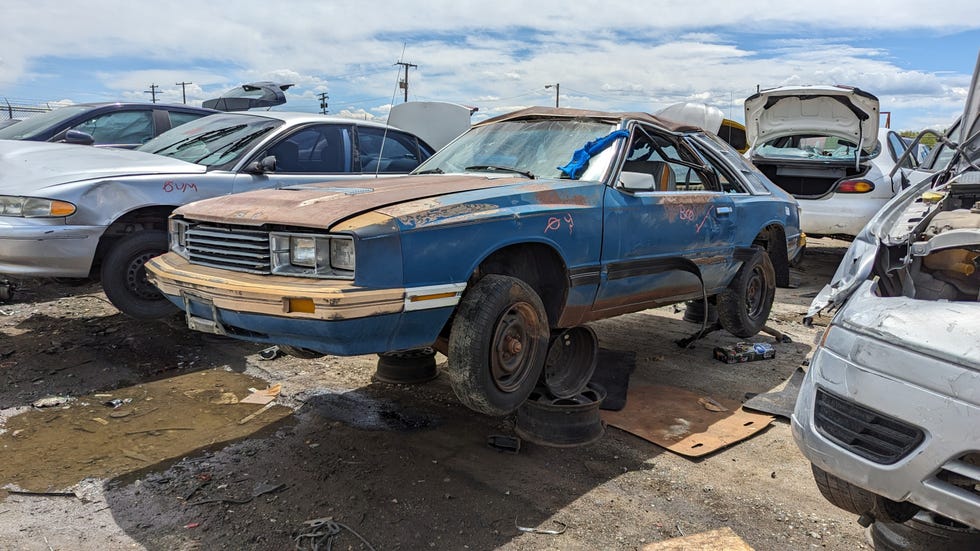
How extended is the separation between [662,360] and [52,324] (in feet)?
16.6

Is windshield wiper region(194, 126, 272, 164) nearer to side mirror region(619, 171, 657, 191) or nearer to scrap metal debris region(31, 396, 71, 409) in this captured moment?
scrap metal debris region(31, 396, 71, 409)

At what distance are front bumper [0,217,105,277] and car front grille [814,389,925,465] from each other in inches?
179

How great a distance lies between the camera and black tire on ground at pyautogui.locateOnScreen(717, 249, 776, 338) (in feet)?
17.3

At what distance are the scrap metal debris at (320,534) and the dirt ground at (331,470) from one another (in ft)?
0.04

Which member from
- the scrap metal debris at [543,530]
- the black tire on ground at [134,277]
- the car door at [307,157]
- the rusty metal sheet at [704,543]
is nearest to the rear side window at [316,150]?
the car door at [307,157]

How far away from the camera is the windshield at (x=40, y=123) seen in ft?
22.2

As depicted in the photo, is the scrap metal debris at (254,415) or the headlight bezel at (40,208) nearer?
the scrap metal debris at (254,415)

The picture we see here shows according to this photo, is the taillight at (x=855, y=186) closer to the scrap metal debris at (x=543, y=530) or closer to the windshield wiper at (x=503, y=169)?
the windshield wiper at (x=503, y=169)

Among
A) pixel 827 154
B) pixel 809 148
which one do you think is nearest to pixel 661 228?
pixel 827 154

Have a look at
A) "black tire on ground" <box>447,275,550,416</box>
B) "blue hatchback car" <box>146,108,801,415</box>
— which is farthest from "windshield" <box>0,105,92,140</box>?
"black tire on ground" <box>447,275,550,416</box>

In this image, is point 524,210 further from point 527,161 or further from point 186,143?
point 186,143

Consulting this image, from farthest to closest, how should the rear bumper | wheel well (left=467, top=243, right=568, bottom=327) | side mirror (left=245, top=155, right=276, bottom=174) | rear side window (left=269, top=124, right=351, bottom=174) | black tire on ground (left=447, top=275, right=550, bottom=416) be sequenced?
the rear bumper → rear side window (left=269, top=124, right=351, bottom=174) → side mirror (left=245, top=155, right=276, bottom=174) → wheel well (left=467, top=243, right=568, bottom=327) → black tire on ground (left=447, top=275, right=550, bottom=416)

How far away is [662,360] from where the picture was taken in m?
5.31

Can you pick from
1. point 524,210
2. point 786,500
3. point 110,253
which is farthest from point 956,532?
point 110,253
